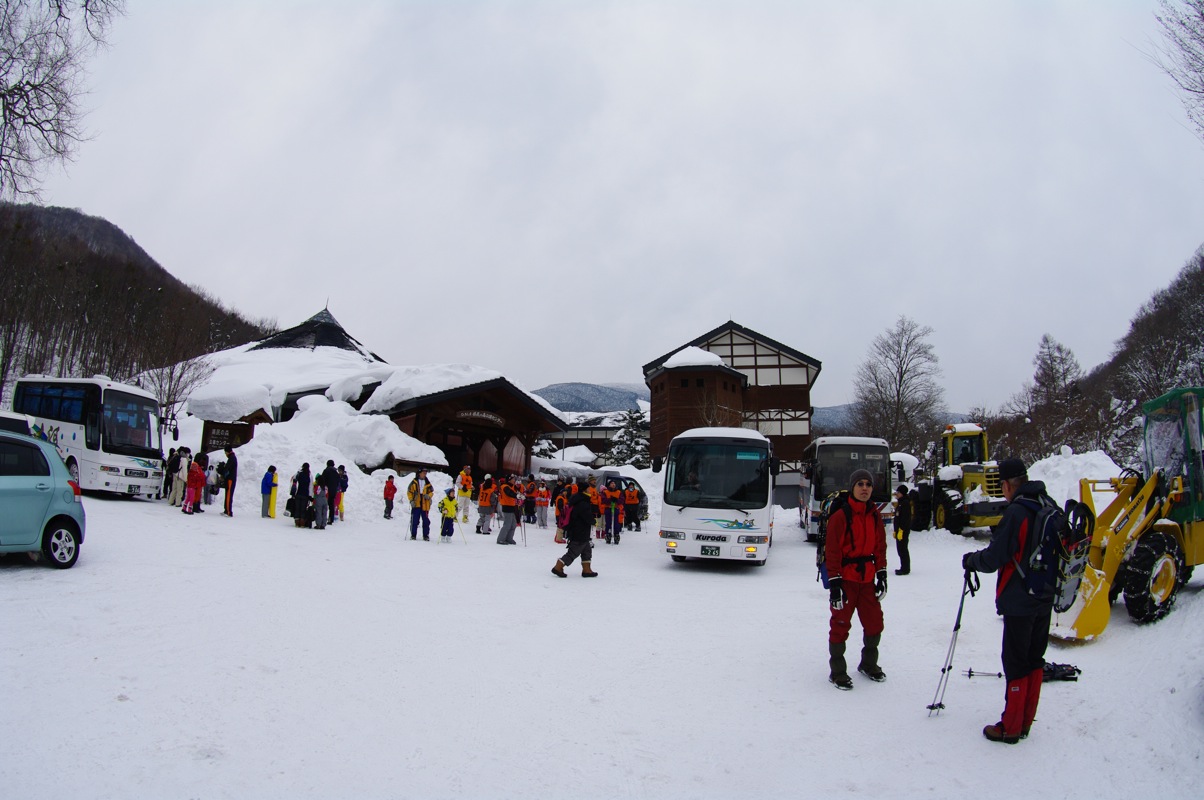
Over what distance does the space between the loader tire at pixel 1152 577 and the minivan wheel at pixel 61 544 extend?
1244 cm

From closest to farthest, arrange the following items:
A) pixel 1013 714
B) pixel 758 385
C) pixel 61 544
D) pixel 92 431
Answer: pixel 1013 714 < pixel 61 544 < pixel 92 431 < pixel 758 385

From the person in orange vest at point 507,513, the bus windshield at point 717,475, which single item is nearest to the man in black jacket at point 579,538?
the bus windshield at point 717,475

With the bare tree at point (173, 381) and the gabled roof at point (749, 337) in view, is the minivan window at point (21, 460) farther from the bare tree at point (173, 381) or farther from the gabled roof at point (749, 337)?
the gabled roof at point (749, 337)

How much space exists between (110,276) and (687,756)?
150 ft

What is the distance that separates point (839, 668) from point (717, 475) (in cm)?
865

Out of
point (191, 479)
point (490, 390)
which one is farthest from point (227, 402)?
point (191, 479)

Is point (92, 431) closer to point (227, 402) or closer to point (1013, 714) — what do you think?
point (1013, 714)

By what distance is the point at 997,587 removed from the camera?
4926 millimetres

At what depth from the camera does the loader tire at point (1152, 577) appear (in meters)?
7.07

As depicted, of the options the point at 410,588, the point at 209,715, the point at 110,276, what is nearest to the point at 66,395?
the point at 410,588

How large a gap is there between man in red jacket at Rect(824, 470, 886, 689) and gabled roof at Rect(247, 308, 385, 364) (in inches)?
1946

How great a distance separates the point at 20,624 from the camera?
21.5 feet

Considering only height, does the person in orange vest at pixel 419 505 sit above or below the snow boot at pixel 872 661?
above

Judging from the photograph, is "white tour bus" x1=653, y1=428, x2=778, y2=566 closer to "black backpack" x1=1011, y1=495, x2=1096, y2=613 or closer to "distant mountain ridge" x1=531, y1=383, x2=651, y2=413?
"black backpack" x1=1011, y1=495, x2=1096, y2=613
